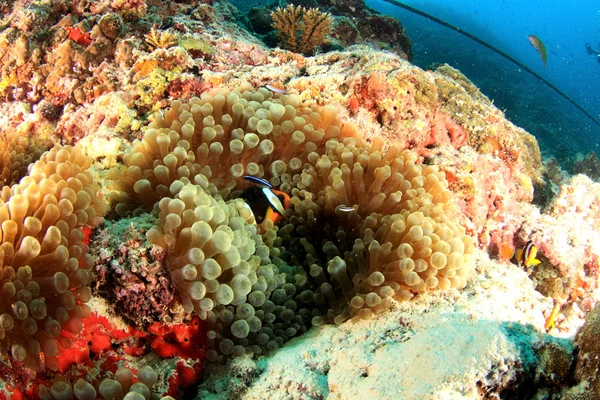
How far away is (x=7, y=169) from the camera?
9.15 ft

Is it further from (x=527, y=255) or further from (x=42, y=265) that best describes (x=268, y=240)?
(x=527, y=255)

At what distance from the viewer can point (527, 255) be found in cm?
402

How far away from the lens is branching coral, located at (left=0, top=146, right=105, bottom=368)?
166 cm

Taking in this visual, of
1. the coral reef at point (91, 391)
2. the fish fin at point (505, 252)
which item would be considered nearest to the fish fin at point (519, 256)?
the fish fin at point (505, 252)

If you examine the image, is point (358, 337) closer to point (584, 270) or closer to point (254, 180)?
point (254, 180)

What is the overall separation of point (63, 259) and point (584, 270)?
5.18 m

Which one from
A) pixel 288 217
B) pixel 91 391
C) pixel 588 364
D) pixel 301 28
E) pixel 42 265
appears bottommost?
pixel 91 391

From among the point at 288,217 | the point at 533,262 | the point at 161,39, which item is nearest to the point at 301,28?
the point at 161,39

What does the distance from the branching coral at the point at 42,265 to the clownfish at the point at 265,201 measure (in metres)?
1.00

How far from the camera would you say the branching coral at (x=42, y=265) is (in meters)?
1.66

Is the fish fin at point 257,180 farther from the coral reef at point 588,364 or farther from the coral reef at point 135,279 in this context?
the coral reef at point 588,364

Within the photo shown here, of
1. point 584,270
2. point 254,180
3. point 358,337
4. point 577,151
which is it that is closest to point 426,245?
point 358,337

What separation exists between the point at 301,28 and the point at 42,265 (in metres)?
5.49

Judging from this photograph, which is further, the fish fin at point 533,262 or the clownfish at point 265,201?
the fish fin at point 533,262
